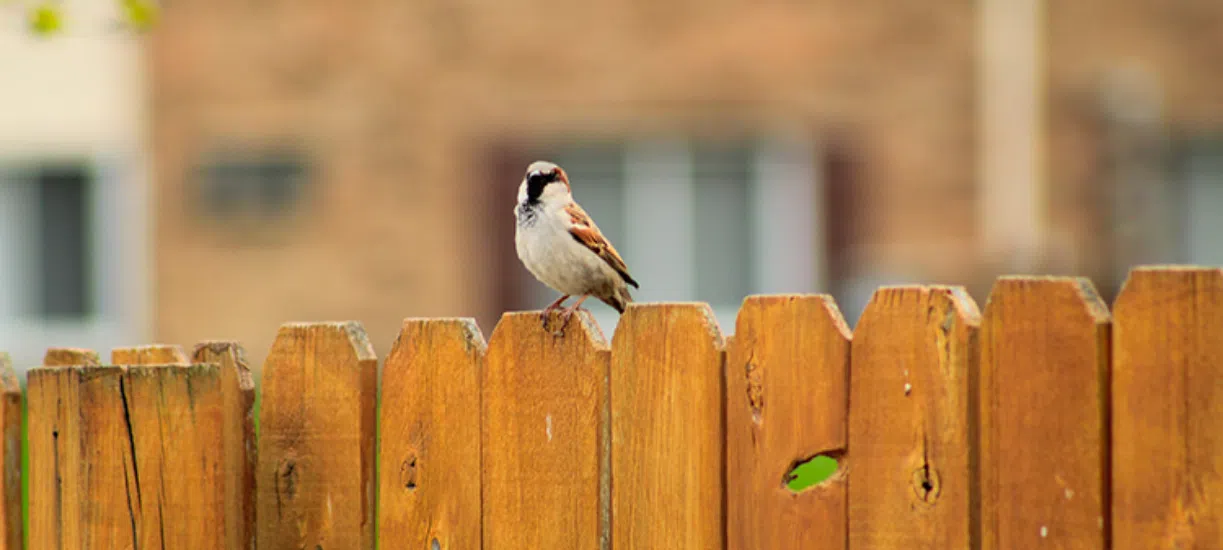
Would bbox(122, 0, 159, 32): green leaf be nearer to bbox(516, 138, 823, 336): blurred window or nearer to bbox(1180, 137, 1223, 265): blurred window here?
bbox(516, 138, 823, 336): blurred window

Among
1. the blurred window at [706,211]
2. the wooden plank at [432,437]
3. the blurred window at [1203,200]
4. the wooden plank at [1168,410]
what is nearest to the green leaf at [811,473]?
the wooden plank at [1168,410]

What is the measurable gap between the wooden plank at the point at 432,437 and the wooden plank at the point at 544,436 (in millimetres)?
29

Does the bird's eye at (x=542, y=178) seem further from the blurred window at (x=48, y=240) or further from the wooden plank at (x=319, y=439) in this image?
the blurred window at (x=48, y=240)

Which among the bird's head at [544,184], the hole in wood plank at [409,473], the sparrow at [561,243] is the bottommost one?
the hole in wood plank at [409,473]

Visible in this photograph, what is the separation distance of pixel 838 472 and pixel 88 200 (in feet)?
48.9

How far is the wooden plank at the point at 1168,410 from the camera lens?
2.38m

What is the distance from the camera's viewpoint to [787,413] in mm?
2674

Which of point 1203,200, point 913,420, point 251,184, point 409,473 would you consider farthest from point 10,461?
point 1203,200

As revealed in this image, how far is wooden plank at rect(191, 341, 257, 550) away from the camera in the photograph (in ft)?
9.60

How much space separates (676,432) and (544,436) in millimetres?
238

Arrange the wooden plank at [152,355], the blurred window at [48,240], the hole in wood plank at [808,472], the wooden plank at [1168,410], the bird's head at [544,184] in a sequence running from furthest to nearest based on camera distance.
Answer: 1. the blurred window at [48,240]
2. the bird's head at [544,184]
3. the wooden plank at [152,355]
4. the hole in wood plank at [808,472]
5. the wooden plank at [1168,410]

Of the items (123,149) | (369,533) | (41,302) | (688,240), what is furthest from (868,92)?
(369,533)

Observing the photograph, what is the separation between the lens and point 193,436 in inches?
114

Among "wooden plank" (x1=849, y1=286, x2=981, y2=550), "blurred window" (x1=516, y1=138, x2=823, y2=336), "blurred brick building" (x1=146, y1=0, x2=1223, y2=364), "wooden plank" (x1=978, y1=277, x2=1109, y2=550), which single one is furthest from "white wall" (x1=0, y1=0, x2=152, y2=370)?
"wooden plank" (x1=978, y1=277, x2=1109, y2=550)
